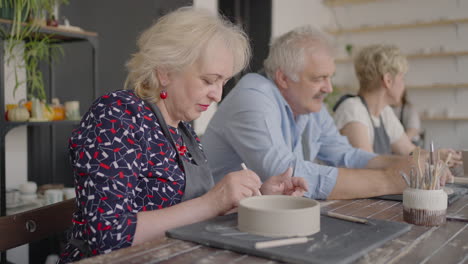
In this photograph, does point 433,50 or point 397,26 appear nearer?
point 433,50

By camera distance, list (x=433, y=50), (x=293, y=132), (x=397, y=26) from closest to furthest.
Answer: (x=293, y=132) < (x=433, y=50) < (x=397, y=26)

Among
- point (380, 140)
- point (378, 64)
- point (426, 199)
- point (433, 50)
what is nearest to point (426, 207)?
point (426, 199)

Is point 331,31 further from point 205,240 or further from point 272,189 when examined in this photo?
point 205,240

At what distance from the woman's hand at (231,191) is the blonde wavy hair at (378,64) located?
1932mm

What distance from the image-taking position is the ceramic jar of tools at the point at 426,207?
108 cm

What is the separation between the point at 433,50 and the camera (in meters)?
5.91

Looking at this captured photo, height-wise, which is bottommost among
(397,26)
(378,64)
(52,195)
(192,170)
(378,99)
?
(52,195)

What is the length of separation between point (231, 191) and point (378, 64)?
2028mm

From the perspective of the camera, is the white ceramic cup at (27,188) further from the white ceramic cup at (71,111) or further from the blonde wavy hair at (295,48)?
the blonde wavy hair at (295,48)

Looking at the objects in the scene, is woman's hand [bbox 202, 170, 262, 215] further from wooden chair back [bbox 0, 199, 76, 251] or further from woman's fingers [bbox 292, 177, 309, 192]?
wooden chair back [bbox 0, 199, 76, 251]

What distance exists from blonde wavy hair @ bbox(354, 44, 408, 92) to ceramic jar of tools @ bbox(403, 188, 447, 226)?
1.90 m

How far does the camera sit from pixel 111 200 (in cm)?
105

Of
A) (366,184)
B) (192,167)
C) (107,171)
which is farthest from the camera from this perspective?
(366,184)

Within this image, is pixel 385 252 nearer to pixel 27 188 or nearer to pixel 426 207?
pixel 426 207
